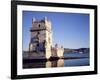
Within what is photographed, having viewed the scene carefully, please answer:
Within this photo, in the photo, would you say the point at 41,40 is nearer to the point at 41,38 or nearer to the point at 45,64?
the point at 41,38

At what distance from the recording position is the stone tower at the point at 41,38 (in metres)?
1.85

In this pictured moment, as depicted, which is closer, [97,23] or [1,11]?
[1,11]

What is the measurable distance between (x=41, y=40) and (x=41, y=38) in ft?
0.06

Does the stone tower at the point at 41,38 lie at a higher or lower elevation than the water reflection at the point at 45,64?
higher

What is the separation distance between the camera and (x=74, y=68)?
6.40 feet

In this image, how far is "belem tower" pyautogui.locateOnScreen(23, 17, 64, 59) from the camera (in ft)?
6.06

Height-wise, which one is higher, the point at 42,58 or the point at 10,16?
the point at 10,16

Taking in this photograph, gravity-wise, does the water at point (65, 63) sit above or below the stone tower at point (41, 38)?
below

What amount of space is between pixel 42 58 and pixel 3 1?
0.60m

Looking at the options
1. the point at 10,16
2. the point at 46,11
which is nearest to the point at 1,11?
the point at 10,16

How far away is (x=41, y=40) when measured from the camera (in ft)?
6.13

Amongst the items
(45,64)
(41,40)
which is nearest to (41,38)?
(41,40)

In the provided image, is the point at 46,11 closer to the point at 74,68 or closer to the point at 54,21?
the point at 54,21

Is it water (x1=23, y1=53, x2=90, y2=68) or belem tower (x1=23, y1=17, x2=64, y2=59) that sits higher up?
belem tower (x1=23, y1=17, x2=64, y2=59)
